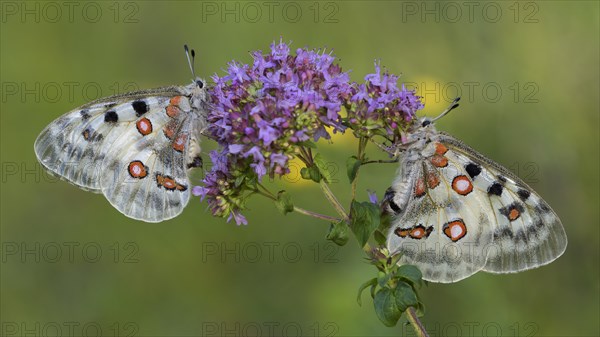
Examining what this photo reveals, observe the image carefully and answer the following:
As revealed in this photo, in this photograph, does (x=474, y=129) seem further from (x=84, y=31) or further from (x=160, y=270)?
(x=84, y=31)

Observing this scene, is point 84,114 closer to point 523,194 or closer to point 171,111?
point 171,111

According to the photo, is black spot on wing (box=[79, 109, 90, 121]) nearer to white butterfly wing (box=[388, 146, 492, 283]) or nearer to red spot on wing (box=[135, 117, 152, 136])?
red spot on wing (box=[135, 117, 152, 136])

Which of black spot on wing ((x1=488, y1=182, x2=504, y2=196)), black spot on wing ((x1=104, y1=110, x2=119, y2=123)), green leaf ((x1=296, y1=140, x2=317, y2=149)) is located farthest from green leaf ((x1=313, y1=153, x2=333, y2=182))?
black spot on wing ((x1=104, y1=110, x2=119, y2=123))

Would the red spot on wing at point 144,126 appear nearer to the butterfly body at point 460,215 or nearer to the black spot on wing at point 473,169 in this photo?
the butterfly body at point 460,215

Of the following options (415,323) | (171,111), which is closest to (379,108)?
(415,323)

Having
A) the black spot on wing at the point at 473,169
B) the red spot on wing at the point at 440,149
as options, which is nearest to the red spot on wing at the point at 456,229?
the black spot on wing at the point at 473,169

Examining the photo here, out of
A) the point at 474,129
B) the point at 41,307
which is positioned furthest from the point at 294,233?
the point at 41,307
